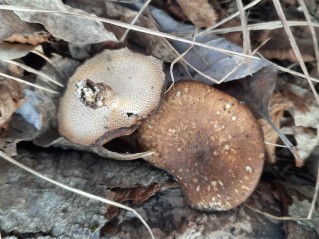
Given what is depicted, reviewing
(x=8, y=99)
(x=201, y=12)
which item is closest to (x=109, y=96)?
(x=8, y=99)

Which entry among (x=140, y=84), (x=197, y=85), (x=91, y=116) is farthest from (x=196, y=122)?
(x=91, y=116)

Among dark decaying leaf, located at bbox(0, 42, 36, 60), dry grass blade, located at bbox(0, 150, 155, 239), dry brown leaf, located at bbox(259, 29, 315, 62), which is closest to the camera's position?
dry grass blade, located at bbox(0, 150, 155, 239)

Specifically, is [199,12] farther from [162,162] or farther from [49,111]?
[49,111]

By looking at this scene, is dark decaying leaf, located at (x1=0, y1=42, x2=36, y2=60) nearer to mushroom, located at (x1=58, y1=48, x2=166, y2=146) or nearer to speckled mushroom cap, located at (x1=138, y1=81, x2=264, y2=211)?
mushroom, located at (x1=58, y1=48, x2=166, y2=146)

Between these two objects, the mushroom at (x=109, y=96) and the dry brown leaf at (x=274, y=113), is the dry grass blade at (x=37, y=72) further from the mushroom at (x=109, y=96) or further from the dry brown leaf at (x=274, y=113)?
the dry brown leaf at (x=274, y=113)

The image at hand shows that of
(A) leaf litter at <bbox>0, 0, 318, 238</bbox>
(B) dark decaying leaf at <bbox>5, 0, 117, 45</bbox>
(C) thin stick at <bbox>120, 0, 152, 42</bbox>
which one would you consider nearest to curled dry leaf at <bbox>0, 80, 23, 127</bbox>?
(A) leaf litter at <bbox>0, 0, 318, 238</bbox>
